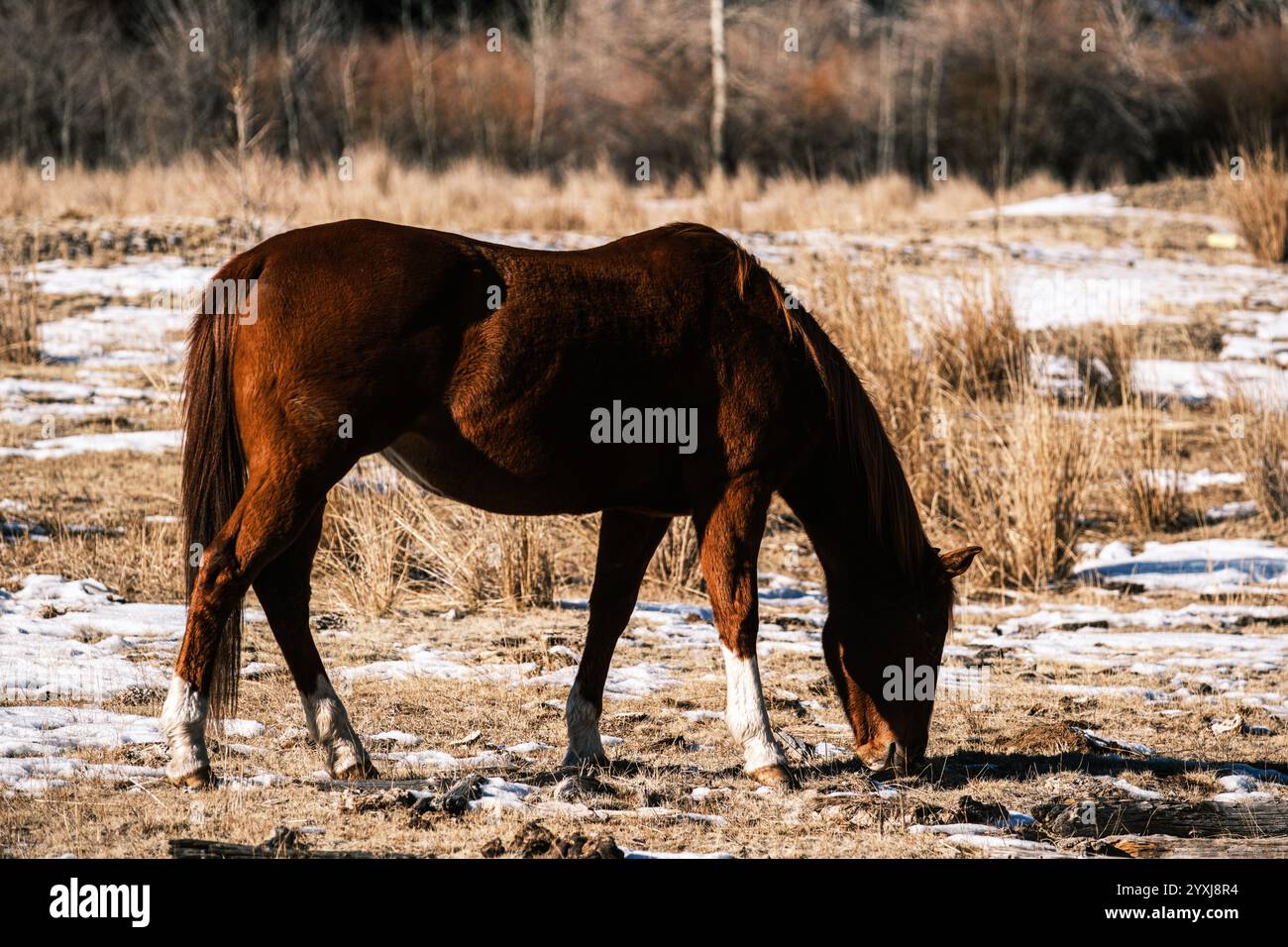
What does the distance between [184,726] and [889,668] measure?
2.40m

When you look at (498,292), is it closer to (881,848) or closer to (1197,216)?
(881,848)

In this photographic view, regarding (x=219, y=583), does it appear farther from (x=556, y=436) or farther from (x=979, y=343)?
(x=979, y=343)

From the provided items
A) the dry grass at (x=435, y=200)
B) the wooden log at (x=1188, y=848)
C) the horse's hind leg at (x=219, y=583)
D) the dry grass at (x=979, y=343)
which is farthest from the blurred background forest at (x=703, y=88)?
the wooden log at (x=1188, y=848)

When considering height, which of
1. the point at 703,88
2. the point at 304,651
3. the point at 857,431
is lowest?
the point at 304,651

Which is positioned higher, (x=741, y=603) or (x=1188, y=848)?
(x=741, y=603)

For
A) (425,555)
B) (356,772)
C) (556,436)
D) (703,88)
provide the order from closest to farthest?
(556,436) < (356,772) < (425,555) < (703,88)

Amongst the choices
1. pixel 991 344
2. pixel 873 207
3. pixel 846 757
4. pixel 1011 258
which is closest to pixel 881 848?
pixel 846 757

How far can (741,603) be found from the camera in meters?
4.70

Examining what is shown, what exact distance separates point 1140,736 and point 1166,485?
4.10m

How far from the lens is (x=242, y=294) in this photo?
4.32 m

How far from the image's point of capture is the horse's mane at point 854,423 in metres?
4.77

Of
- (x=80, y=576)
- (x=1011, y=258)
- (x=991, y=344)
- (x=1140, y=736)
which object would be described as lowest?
(x=1140, y=736)

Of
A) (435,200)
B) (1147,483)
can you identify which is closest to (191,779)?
(1147,483)

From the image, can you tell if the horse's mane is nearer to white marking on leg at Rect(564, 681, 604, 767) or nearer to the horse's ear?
the horse's ear
